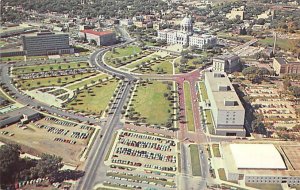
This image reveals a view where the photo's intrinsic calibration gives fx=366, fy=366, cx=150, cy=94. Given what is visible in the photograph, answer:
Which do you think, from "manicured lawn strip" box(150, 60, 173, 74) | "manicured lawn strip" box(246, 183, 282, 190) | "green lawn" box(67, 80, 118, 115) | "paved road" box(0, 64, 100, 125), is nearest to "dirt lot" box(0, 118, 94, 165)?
"paved road" box(0, 64, 100, 125)

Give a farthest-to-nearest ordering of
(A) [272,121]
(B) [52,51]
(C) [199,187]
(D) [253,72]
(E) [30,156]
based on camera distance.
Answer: (B) [52,51] → (D) [253,72] → (A) [272,121] → (E) [30,156] → (C) [199,187]

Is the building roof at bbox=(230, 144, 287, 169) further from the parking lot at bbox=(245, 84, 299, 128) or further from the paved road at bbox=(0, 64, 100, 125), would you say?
the paved road at bbox=(0, 64, 100, 125)

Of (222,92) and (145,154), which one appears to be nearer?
(145,154)

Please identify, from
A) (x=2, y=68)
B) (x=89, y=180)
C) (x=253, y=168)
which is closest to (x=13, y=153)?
(x=89, y=180)

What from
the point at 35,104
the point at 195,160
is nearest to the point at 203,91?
the point at 195,160

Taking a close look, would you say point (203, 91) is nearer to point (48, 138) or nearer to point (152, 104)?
point (152, 104)

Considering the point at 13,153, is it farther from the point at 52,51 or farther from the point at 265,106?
the point at 52,51
